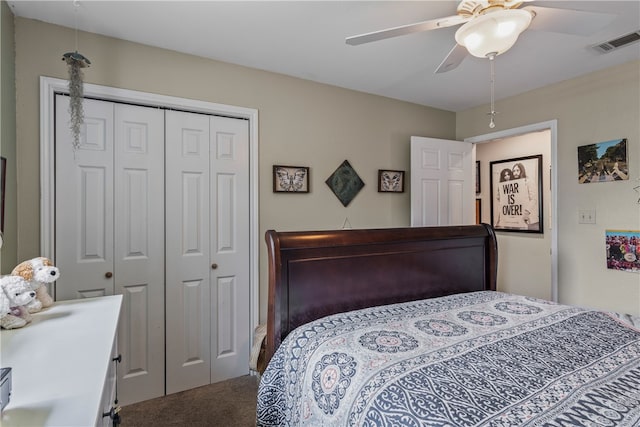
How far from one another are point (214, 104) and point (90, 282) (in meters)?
1.50

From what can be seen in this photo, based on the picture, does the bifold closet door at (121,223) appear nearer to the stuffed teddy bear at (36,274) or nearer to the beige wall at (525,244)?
the stuffed teddy bear at (36,274)

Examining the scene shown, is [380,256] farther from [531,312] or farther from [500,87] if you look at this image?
[500,87]

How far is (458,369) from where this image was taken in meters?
1.12

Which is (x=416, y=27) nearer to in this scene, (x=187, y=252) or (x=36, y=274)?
(x=36, y=274)

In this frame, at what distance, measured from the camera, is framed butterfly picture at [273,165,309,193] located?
8.94 ft

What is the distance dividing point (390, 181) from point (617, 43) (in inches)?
74.2

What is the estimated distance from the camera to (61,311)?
4.61 ft

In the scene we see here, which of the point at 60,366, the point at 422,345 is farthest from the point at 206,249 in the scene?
the point at 422,345

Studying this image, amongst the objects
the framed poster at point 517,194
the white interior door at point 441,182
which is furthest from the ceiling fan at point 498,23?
the framed poster at point 517,194

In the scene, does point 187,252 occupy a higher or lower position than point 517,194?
lower

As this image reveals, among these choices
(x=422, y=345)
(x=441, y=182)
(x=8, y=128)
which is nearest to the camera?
(x=422, y=345)

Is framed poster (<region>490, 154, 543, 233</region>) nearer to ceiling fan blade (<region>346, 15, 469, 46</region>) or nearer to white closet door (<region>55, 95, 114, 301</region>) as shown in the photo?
ceiling fan blade (<region>346, 15, 469, 46</region>)

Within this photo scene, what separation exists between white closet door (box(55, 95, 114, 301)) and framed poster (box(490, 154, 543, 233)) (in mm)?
4243

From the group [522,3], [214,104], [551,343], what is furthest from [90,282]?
[522,3]
